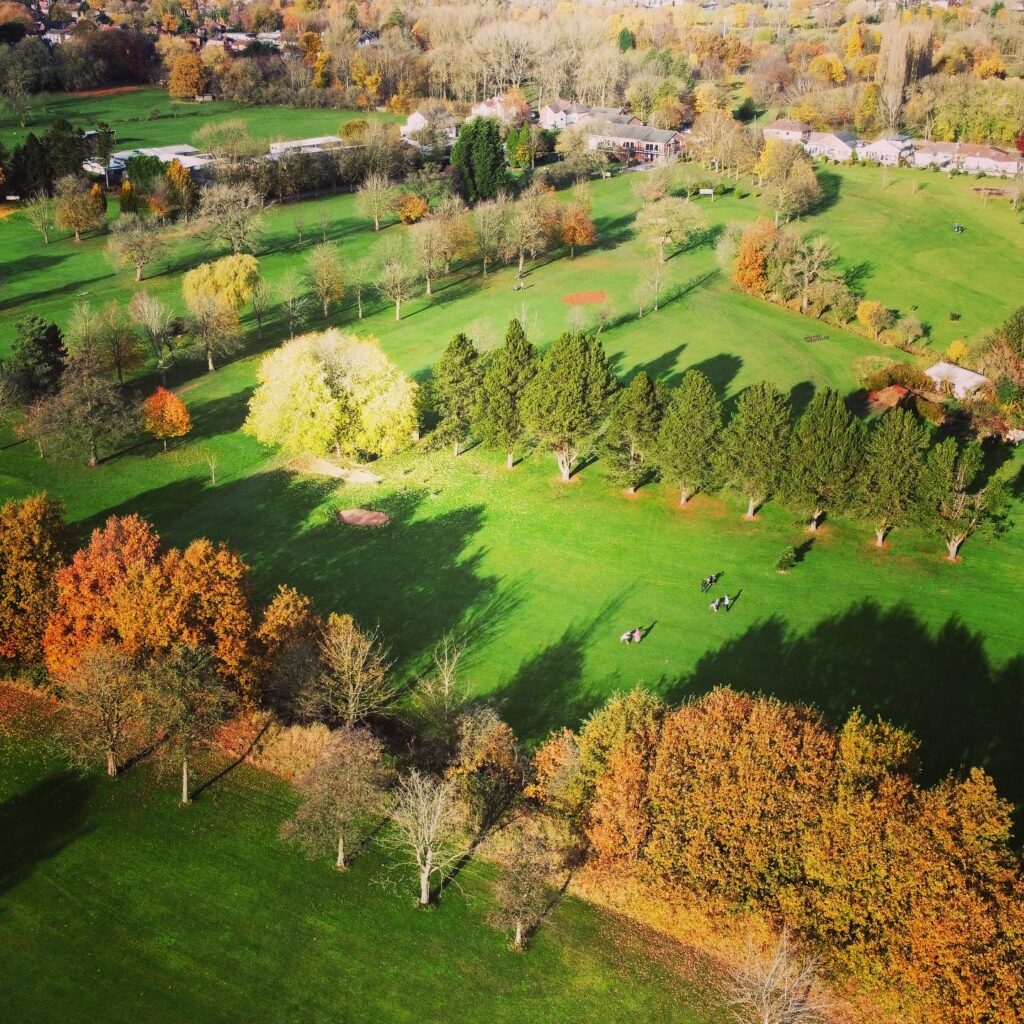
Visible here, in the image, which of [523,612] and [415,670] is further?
[523,612]

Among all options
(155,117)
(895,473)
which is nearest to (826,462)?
(895,473)

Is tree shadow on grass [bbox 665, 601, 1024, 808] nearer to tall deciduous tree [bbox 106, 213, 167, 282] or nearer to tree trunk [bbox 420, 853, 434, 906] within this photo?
tree trunk [bbox 420, 853, 434, 906]

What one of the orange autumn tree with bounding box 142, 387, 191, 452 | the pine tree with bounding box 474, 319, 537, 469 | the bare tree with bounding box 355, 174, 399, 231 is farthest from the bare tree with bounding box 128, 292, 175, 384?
the bare tree with bounding box 355, 174, 399, 231

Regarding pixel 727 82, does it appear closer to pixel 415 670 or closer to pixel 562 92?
pixel 562 92

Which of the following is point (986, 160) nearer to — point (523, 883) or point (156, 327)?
point (156, 327)

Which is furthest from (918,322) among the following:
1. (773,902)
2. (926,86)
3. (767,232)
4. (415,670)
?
(926,86)

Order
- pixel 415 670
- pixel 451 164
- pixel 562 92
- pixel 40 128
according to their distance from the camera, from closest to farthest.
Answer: pixel 415 670, pixel 451 164, pixel 40 128, pixel 562 92

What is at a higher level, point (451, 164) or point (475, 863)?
point (451, 164)
